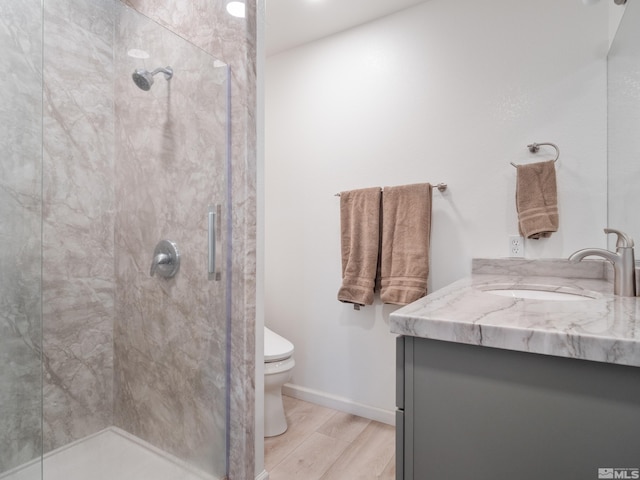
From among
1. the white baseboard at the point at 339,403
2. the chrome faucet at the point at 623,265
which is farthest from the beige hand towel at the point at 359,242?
the chrome faucet at the point at 623,265

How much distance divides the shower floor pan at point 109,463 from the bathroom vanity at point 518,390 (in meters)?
1.09

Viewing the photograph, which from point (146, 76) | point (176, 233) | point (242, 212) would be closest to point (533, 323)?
point (242, 212)

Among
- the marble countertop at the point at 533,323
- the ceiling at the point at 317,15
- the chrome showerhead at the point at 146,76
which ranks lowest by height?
the marble countertop at the point at 533,323

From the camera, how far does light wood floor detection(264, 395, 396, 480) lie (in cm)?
161

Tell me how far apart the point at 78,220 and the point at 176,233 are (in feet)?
2.04

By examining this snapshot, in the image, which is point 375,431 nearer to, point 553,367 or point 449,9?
point 553,367

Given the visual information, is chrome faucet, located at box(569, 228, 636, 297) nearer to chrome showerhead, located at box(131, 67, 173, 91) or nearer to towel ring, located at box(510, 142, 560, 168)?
towel ring, located at box(510, 142, 560, 168)

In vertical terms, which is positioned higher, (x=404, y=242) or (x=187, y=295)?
(x=404, y=242)

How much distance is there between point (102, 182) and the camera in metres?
1.79

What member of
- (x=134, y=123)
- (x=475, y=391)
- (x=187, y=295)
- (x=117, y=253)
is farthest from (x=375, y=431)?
(x=134, y=123)

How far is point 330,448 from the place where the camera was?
1.79m

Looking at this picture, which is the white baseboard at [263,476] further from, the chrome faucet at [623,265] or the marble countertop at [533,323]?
the chrome faucet at [623,265]

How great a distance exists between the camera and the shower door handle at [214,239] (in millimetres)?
1401

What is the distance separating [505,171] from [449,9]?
0.93 meters
